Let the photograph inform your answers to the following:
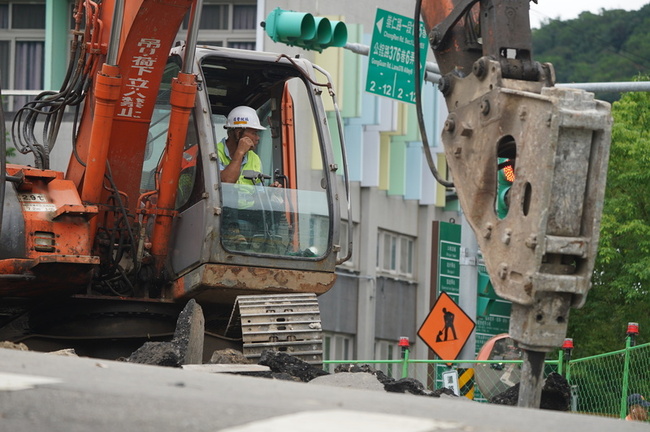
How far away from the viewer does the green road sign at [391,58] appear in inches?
714

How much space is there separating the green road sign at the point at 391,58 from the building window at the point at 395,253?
17730mm

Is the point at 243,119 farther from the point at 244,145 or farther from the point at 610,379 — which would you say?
the point at 610,379

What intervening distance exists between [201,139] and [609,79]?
51.6m

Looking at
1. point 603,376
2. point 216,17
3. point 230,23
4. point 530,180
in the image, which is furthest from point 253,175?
point 216,17

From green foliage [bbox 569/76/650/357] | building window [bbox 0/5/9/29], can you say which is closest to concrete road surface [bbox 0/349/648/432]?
green foliage [bbox 569/76/650/357]

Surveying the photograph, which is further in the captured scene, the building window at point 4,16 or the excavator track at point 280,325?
the building window at point 4,16

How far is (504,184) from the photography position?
27.4 feet

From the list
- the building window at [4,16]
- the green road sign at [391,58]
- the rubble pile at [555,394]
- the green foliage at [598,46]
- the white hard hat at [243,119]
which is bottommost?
the rubble pile at [555,394]

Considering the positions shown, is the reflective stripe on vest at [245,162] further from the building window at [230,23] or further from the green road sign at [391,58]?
the building window at [230,23]

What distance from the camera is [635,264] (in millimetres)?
29672

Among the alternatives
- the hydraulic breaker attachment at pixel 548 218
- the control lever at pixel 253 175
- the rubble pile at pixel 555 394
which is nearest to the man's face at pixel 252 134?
the control lever at pixel 253 175

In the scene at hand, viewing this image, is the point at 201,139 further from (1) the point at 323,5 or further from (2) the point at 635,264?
(1) the point at 323,5

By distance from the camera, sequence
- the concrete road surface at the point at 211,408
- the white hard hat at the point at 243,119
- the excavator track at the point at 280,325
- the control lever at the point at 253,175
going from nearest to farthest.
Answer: the concrete road surface at the point at 211,408
the excavator track at the point at 280,325
the control lever at the point at 253,175
the white hard hat at the point at 243,119

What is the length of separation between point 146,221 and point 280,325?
1323mm
